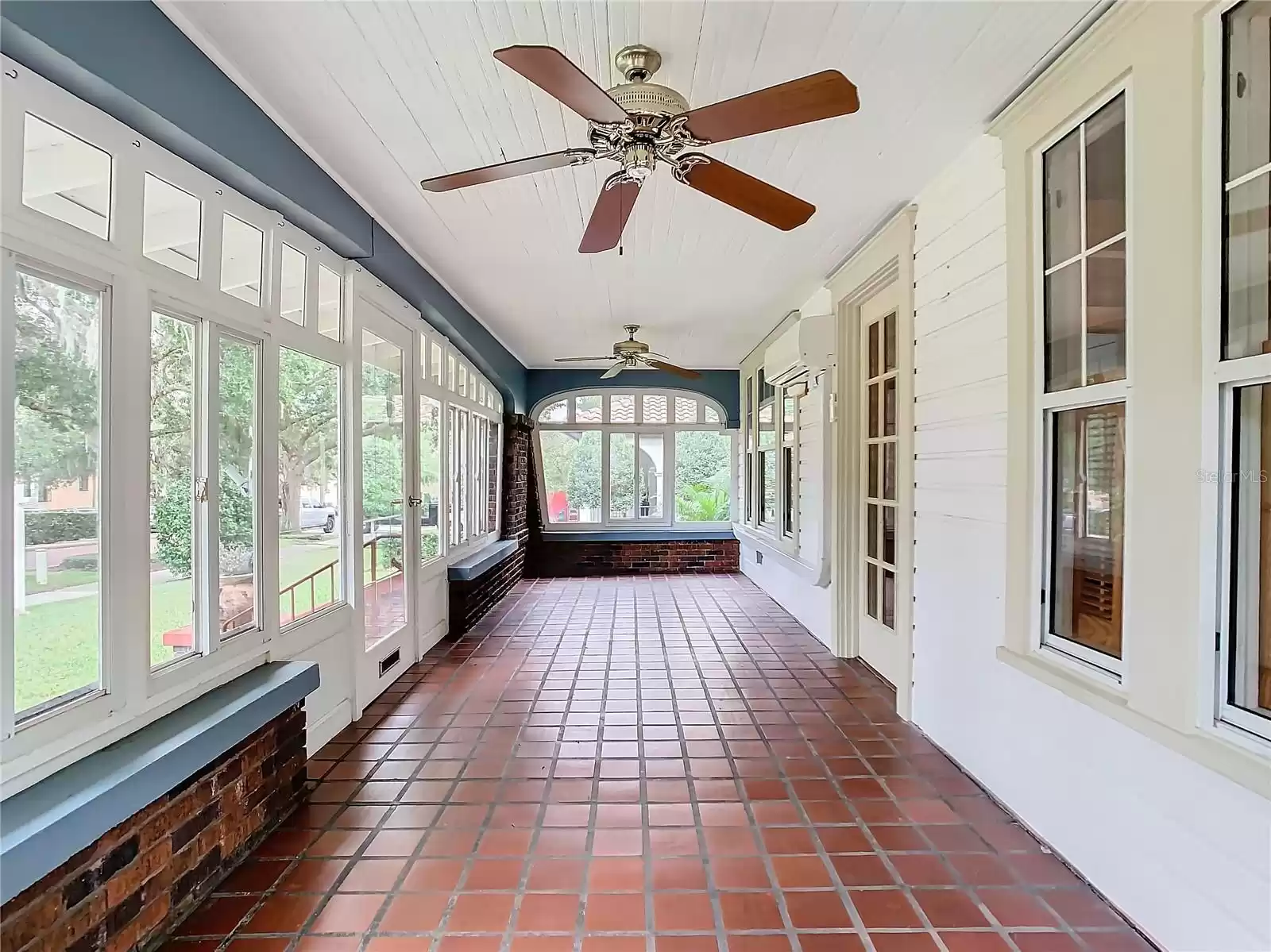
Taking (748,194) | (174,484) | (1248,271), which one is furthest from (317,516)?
(1248,271)

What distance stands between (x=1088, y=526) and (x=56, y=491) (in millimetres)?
3077

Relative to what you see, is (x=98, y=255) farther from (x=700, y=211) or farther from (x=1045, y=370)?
(x=1045, y=370)

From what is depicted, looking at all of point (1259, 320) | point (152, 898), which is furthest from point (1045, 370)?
point (152, 898)

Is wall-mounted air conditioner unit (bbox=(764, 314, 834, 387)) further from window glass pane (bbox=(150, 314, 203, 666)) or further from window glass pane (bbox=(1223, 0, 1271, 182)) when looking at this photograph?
window glass pane (bbox=(150, 314, 203, 666))

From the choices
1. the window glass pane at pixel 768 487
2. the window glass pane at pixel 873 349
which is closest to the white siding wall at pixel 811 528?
the window glass pane at pixel 873 349

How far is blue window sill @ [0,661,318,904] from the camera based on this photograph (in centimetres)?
140

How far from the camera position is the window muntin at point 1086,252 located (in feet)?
6.53

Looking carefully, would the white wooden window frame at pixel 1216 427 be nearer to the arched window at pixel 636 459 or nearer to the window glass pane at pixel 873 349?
the window glass pane at pixel 873 349

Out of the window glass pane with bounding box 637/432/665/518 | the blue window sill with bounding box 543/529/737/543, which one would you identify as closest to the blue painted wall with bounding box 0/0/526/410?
the blue window sill with bounding box 543/529/737/543

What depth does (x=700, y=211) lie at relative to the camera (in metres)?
3.44

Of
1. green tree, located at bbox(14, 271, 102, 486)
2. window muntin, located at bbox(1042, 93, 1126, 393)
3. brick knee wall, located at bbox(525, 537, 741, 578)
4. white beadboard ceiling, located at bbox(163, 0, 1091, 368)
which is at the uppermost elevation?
white beadboard ceiling, located at bbox(163, 0, 1091, 368)

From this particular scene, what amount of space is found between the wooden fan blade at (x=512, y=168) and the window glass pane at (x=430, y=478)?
264cm

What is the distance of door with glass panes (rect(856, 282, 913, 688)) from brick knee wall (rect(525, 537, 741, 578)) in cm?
432

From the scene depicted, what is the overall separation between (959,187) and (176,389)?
323cm
